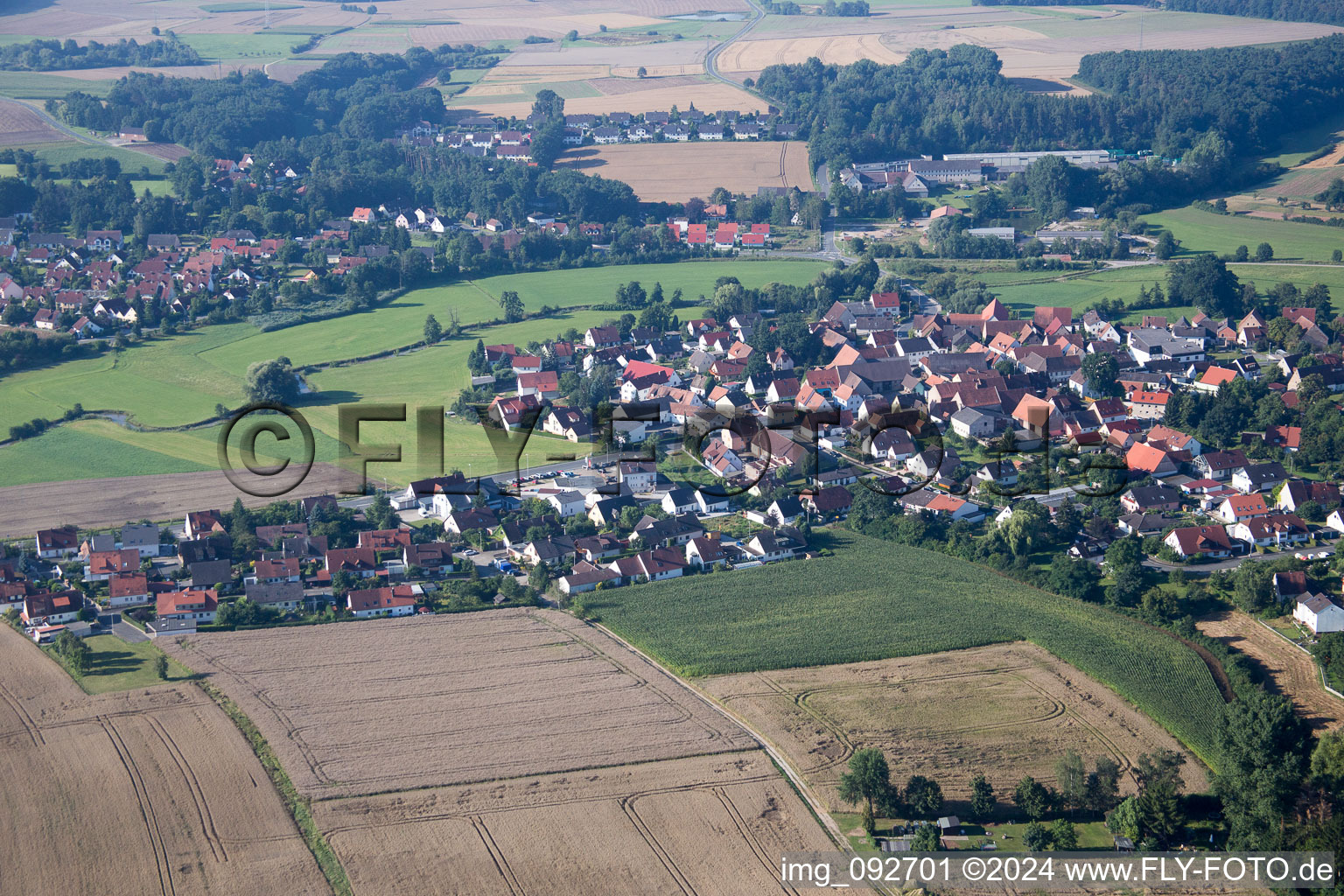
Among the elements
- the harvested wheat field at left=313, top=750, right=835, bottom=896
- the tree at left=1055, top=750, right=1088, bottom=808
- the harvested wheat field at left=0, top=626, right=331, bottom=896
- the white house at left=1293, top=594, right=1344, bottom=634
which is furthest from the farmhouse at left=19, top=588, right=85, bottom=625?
the white house at left=1293, top=594, right=1344, bottom=634

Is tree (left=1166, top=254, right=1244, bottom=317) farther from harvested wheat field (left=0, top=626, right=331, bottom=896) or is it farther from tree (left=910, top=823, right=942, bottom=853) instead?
harvested wheat field (left=0, top=626, right=331, bottom=896)

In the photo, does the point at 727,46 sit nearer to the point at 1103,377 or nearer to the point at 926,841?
the point at 1103,377

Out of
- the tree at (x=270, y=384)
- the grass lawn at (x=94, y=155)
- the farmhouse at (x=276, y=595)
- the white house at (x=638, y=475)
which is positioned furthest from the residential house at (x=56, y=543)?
the grass lawn at (x=94, y=155)

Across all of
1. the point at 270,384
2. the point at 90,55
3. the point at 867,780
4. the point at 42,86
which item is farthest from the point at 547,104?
the point at 867,780

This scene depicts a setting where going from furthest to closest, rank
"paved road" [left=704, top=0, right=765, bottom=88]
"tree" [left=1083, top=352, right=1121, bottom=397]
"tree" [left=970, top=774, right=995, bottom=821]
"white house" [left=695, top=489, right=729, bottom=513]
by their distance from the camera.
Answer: "paved road" [left=704, top=0, right=765, bottom=88]
"tree" [left=1083, top=352, right=1121, bottom=397]
"white house" [left=695, top=489, right=729, bottom=513]
"tree" [left=970, top=774, right=995, bottom=821]

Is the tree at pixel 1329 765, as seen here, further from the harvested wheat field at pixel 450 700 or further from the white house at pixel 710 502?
the white house at pixel 710 502
